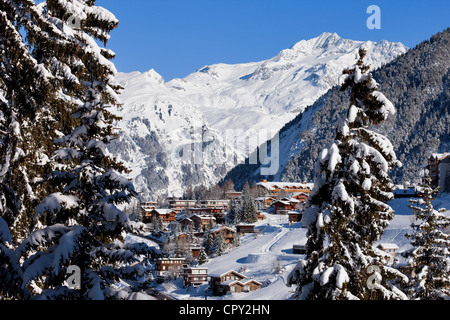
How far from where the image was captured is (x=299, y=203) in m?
149

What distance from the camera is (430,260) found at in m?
22.8

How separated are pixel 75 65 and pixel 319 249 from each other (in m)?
9.07

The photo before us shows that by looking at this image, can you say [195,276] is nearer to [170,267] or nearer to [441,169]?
[170,267]

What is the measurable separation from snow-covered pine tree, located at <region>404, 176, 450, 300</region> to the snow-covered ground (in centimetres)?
3974

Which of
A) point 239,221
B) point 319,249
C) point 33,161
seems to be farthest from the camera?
point 239,221

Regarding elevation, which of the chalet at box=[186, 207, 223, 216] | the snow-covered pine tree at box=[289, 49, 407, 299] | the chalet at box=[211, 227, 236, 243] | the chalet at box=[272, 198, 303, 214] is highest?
the snow-covered pine tree at box=[289, 49, 407, 299]

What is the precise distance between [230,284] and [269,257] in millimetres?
20064

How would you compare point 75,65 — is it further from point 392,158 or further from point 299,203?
point 299,203

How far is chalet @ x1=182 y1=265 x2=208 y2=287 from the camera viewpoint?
3147 inches

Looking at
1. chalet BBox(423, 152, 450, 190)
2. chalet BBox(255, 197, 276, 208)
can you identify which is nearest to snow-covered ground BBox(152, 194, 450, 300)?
chalet BBox(423, 152, 450, 190)

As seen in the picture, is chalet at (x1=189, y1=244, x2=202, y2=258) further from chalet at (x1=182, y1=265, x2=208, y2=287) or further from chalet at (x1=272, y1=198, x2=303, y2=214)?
chalet at (x1=272, y1=198, x2=303, y2=214)

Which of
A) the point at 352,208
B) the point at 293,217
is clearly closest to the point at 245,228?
the point at 293,217
